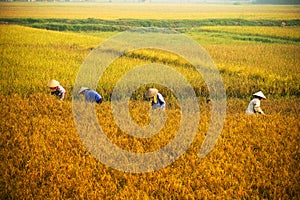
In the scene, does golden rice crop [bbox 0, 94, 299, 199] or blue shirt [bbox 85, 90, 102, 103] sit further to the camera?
blue shirt [bbox 85, 90, 102, 103]

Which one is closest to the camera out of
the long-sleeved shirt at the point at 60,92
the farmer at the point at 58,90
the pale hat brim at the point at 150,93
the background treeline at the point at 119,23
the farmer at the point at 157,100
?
the pale hat brim at the point at 150,93

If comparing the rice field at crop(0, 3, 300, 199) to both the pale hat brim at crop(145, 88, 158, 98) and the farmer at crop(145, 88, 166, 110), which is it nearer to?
the farmer at crop(145, 88, 166, 110)

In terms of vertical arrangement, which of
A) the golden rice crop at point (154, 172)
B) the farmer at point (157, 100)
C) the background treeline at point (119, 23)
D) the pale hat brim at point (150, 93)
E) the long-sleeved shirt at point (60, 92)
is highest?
the background treeline at point (119, 23)

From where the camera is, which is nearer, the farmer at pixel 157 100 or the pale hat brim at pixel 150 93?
the pale hat brim at pixel 150 93

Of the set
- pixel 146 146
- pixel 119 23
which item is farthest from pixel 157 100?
pixel 119 23

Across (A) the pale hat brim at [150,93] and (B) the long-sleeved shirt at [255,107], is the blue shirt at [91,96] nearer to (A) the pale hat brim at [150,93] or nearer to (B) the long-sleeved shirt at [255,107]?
(A) the pale hat brim at [150,93]

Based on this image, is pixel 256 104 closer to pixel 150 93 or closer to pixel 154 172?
pixel 150 93

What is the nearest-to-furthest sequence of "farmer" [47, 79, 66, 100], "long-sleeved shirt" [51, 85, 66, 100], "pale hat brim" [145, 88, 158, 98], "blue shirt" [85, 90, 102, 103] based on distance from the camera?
"pale hat brim" [145, 88, 158, 98] → "blue shirt" [85, 90, 102, 103] → "farmer" [47, 79, 66, 100] → "long-sleeved shirt" [51, 85, 66, 100]

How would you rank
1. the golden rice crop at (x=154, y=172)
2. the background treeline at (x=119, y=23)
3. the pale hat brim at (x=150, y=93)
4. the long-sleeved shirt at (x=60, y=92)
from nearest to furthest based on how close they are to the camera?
the golden rice crop at (x=154, y=172) → the pale hat brim at (x=150, y=93) → the long-sleeved shirt at (x=60, y=92) → the background treeline at (x=119, y=23)

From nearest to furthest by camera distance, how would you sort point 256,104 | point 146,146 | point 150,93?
point 146,146 → point 150,93 → point 256,104

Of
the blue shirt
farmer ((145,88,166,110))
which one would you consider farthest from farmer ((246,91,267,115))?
the blue shirt

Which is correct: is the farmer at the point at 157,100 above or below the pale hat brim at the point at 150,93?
below

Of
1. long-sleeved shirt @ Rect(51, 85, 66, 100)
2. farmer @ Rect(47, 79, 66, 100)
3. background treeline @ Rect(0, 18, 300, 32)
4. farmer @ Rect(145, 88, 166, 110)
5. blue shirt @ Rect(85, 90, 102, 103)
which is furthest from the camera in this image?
background treeline @ Rect(0, 18, 300, 32)

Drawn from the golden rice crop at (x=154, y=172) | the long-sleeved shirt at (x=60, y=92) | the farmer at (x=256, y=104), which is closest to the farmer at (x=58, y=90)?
the long-sleeved shirt at (x=60, y=92)
